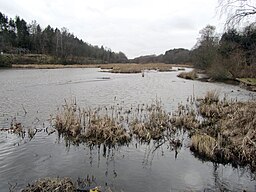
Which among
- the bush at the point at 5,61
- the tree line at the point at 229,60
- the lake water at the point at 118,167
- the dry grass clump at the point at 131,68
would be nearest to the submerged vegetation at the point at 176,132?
the lake water at the point at 118,167

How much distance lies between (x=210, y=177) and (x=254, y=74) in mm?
31816

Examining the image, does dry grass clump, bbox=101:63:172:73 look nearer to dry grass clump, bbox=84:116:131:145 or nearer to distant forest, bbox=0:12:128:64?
distant forest, bbox=0:12:128:64

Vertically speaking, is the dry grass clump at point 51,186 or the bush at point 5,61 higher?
the bush at point 5,61

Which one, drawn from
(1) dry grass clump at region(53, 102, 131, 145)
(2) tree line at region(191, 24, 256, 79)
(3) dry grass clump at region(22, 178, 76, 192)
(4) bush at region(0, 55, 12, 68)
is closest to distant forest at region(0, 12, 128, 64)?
(4) bush at region(0, 55, 12, 68)

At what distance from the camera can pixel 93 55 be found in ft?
353

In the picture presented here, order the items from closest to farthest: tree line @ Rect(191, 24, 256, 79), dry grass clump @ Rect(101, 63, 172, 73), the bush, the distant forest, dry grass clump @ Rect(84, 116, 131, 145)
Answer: dry grass clump @ Rect(84, 116, 131, 145), tree line @ Rect(191, 24, 256, 79), dry grass clump @ Rect(101, 63, 172, 73), the bush, the distant forest

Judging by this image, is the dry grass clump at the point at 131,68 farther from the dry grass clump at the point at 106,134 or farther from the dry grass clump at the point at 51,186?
the dry grass clump at the point at 51,186

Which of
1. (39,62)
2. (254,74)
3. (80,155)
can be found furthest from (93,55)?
(80,155)

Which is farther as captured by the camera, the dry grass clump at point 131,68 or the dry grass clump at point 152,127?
the dry grass clump at point 131,68

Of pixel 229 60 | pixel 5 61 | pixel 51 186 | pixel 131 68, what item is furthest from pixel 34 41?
pixel 51 186

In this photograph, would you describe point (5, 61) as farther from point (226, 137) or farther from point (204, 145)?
point (204, 145)

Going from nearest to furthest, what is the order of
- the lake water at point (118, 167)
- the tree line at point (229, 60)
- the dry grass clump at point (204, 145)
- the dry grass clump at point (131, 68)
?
the lake water at point (118, 167), the dry grass clump at point (204, 145), the tree line at point (229, 60), the dry grass clump at point (131, 68)

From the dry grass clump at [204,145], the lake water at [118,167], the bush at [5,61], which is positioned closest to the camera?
the lake water at [118,167]

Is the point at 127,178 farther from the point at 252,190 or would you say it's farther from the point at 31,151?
the point at 31,151
